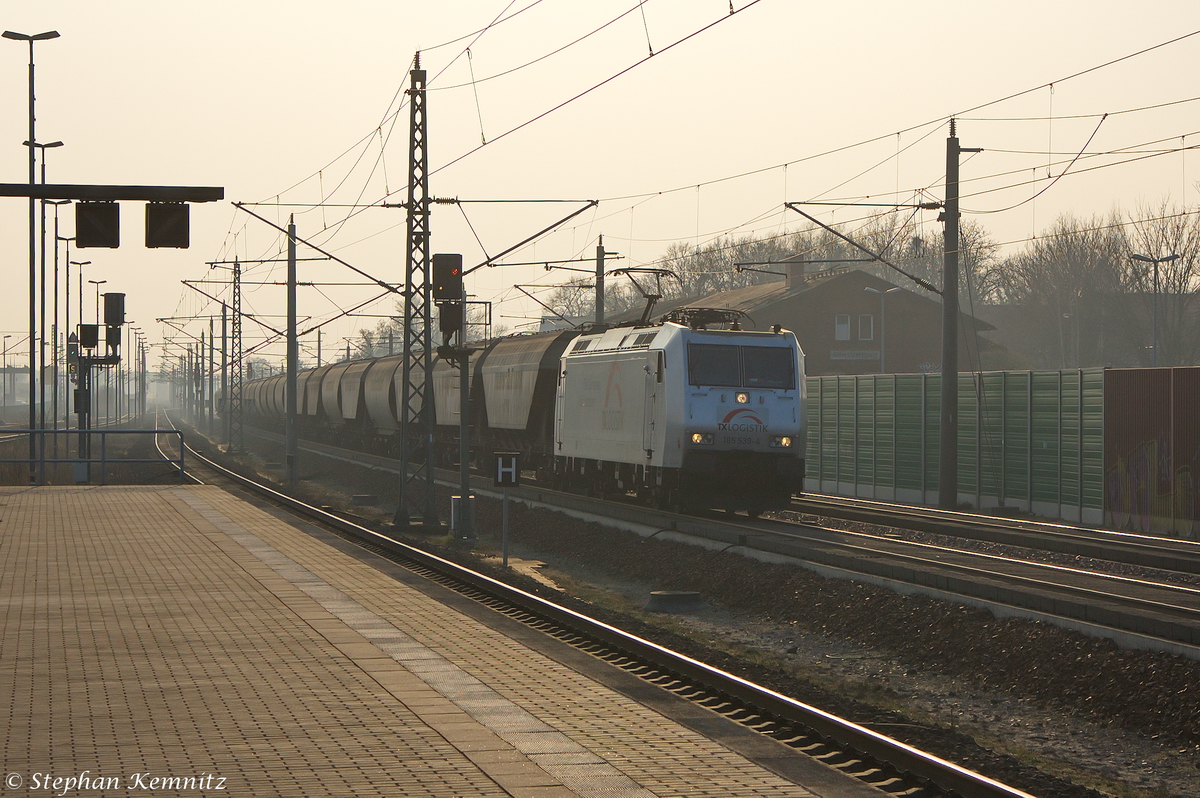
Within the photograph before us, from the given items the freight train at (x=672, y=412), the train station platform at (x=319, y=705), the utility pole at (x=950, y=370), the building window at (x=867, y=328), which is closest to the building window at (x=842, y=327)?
the building window at (x=867, y=328)

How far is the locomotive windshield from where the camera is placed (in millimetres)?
22297

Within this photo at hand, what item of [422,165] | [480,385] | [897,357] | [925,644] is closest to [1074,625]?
[925,644]

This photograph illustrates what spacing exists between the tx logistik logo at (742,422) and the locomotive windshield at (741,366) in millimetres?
459

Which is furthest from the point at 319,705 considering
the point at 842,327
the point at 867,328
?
the point at 867,328

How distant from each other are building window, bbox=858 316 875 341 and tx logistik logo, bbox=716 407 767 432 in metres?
47.2

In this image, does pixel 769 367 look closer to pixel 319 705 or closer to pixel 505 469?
pixel 505 469

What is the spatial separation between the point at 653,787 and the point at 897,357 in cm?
6346

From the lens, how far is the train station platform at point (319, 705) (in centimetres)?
733

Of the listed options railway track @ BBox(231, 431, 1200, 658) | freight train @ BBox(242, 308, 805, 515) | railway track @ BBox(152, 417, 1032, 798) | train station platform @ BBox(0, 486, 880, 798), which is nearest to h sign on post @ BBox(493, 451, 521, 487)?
railway track @ BBox(152, 417, 1032, 798)

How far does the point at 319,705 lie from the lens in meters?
9.16

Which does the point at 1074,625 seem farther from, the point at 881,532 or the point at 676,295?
the point at 676,295

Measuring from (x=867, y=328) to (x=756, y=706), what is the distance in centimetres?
6049

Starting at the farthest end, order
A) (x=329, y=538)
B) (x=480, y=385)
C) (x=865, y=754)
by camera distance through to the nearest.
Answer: (x=480, y=385), (x=329, y=538), (x=865, y=754)

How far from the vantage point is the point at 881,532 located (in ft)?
72.7
